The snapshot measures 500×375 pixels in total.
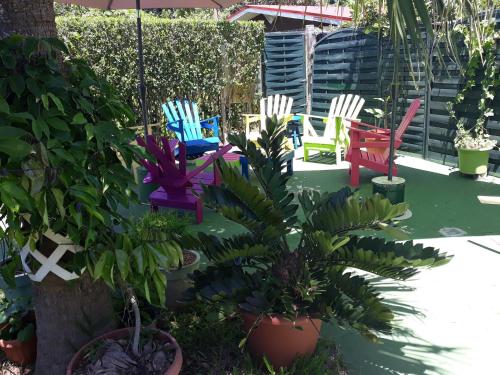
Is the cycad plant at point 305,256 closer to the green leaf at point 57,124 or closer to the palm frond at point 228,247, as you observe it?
the palm frond at point 228,247

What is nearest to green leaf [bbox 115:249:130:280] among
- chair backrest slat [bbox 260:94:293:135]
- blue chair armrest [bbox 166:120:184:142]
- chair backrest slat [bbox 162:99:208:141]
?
blue chair armrest [bbox 166:120:184:142]

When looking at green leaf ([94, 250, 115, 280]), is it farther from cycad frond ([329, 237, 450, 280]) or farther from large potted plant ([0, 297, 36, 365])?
cycad frond ([329, 237, 450, 280])

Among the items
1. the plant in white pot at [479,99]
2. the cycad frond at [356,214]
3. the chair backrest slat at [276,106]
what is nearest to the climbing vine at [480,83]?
the plant in white pot at [479,99]

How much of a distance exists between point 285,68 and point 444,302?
624 centimetres

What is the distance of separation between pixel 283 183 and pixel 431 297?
127 centimetres

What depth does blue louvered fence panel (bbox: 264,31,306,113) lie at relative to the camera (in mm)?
8211

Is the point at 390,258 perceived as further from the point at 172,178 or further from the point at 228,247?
the point at 172,178

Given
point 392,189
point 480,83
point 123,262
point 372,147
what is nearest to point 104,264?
point 123,262

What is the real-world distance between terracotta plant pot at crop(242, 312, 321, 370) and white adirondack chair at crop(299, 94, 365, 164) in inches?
165

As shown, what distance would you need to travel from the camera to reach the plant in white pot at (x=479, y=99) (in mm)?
5082

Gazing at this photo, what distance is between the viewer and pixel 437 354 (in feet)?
7.66

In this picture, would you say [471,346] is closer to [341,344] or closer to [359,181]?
[341,344]

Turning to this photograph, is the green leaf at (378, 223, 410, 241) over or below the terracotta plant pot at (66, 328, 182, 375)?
over

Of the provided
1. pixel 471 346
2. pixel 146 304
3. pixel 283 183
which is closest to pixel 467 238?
pixel 471 346
